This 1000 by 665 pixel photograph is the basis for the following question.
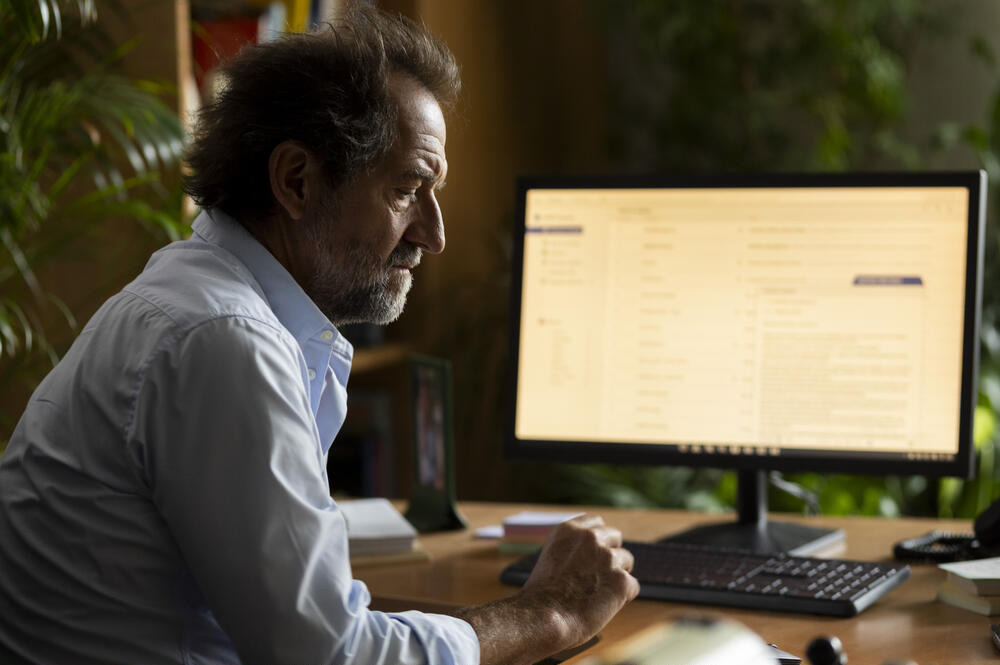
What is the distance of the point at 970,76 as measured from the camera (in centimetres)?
332

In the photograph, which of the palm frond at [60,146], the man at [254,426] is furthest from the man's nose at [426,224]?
the palm frond at [60,146]

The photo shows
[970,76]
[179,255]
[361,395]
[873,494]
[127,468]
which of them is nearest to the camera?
[127,468]

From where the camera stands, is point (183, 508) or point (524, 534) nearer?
point (183, 508)

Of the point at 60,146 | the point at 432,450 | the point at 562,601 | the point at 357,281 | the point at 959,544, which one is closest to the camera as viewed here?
the point at 562,601

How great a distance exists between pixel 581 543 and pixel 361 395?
180cm

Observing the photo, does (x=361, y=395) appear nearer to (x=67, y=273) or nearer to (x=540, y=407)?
(x=67, y=273)

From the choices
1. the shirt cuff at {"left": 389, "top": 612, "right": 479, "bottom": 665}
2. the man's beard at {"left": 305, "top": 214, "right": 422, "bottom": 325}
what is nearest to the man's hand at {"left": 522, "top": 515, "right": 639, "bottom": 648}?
the shirt cuff at {"left": 389, "top": 612, "right": 479, "bottom": 665}

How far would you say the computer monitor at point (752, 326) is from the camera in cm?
141

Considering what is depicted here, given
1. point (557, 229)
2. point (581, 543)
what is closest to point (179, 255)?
point (581, 543)

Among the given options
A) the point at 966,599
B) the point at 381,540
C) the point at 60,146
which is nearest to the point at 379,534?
the point at 381,540

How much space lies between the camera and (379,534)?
1.47 meters

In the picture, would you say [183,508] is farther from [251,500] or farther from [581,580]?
[581,580]

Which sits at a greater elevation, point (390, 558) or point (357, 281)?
point (357, 281)

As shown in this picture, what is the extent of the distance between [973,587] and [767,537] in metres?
0.34
